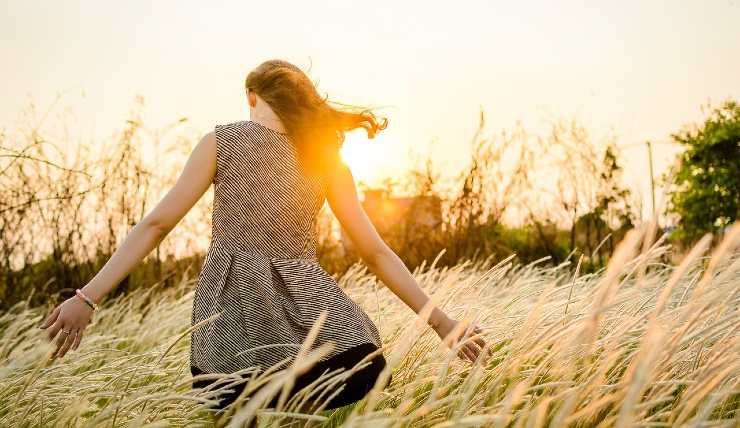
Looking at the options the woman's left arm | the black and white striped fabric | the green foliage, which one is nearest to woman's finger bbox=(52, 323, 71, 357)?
the woman's left arm

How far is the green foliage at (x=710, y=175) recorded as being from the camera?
1681 centimetres

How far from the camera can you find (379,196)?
265 inches

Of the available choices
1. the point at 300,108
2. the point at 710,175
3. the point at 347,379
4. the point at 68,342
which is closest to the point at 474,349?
the point at 347,379

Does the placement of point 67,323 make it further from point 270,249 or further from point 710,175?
point 710,175

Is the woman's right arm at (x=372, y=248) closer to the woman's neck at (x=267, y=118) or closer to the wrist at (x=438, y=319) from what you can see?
the wrist at (x=438, y=319)

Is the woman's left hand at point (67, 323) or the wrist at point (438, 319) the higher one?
the woman's left hand at point (67, 323)

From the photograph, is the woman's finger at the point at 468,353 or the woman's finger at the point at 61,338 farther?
the woman's finger at the point at 468,353

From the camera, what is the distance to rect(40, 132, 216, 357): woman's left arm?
1.53 m

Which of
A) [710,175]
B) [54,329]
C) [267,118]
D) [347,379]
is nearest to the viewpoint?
[54,329]

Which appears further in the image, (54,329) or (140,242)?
(140,242)

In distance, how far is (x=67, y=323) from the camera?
1529 mm

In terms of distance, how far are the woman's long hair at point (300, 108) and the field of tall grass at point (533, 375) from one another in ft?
1.79

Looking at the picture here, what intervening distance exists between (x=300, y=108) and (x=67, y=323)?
33.0 inches

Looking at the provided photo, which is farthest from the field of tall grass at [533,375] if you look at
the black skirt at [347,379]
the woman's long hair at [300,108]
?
the woman's long hair at [300,108]
